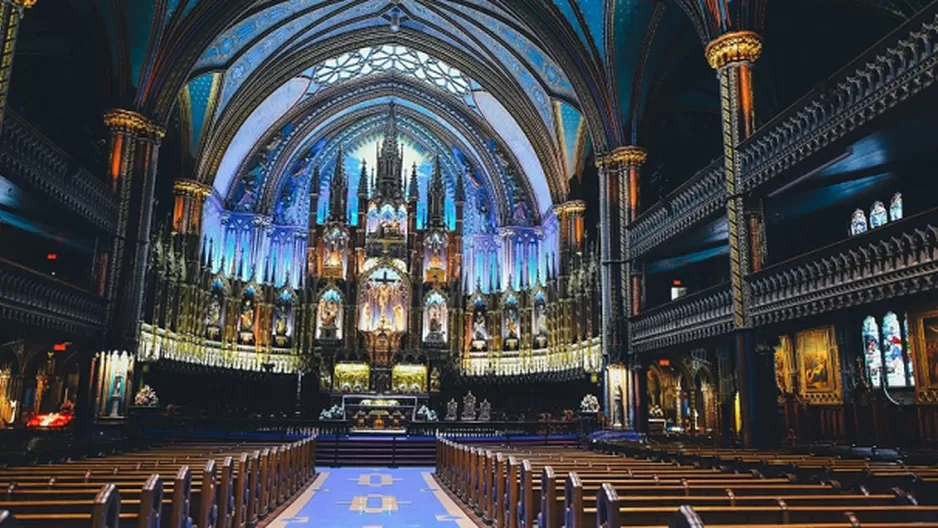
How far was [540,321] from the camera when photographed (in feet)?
95.6

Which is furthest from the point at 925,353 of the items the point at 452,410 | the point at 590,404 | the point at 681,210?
the point at 452,410

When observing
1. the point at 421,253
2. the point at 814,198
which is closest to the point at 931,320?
the point at 814,198

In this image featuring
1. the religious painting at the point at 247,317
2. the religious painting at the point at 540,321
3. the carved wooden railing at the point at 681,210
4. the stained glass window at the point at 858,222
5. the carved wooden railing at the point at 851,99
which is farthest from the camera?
the religious painting at the point at 540,321

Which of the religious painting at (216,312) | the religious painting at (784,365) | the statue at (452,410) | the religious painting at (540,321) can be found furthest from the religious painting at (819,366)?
the religious painting at (216,312)

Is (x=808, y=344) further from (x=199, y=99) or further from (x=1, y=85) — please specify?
(x=199, y=99)

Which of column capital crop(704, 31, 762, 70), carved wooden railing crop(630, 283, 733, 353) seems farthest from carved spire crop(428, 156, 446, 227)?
column capital crop(704, 31, 762, 70)

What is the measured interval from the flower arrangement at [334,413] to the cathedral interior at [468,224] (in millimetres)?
142

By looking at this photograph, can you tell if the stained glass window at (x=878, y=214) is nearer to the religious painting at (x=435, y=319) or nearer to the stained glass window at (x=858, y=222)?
the stained glass window at (x=858, y=222)

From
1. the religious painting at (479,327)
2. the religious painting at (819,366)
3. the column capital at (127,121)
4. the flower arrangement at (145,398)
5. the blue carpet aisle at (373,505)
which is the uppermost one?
the column capital at (127,121)

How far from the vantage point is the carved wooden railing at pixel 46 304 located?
1407 centimetres

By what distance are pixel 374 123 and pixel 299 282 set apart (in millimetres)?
9477

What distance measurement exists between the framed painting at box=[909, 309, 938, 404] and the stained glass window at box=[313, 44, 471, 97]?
69.3 feet

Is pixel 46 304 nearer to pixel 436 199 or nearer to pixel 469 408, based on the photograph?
pixel 469 408

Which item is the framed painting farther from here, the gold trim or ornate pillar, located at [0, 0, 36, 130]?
the gold trim
